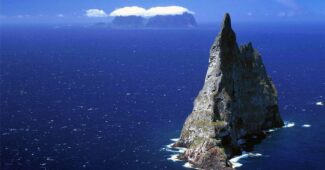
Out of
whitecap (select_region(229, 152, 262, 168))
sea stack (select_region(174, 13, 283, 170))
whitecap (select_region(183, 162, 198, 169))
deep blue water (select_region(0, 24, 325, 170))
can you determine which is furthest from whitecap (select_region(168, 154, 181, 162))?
whitecap (select_region(229, 152, 262, 168))

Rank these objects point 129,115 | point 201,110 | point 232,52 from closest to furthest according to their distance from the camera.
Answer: point 201,110 < point 232,52 < point 129,115

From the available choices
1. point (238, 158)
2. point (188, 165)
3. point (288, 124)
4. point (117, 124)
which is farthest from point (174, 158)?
point (288, 124)

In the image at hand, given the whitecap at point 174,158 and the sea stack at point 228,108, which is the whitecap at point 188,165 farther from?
the whitecap at point 174,158

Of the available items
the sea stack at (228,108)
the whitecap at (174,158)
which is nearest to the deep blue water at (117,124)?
the whitecap at (174,158)

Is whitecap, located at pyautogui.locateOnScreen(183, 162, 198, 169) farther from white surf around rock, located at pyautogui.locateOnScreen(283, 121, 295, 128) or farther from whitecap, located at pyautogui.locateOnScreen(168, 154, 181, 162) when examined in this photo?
white surf around rock, located at pyautogui.locateOnScreen(283, 121, 295, 128)

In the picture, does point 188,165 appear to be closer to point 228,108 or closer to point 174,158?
point 174,158

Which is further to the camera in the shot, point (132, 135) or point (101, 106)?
point (101, 106)

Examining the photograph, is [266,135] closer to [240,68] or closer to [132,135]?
[240,68]

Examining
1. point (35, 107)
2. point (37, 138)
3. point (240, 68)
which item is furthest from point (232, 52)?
point (35, 107)
